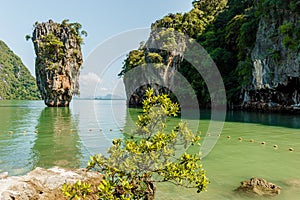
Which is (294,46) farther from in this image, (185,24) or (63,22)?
(63,22)

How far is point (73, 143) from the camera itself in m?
12.8

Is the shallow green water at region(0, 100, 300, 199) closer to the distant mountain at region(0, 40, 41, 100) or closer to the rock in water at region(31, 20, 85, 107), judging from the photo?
the rock in water at region(31, 20, 85, 107)

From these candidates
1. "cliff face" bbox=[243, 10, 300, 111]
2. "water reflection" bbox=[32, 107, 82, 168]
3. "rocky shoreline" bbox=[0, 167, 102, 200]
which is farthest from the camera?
"cliff face" bbox=[243, 10, 300, 111]

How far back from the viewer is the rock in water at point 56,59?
47.7 meters

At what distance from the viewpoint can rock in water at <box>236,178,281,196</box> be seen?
593cm

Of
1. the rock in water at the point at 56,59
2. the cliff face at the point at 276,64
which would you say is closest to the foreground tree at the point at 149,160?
the cliff face at the point at 276,64

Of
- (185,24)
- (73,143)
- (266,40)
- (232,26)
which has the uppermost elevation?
(185,24)

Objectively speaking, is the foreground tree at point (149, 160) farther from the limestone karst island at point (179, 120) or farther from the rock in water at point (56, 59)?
the rock in water at point (56, 59)

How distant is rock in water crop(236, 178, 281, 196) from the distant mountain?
12740 centimetres

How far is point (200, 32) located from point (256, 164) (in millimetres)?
37942

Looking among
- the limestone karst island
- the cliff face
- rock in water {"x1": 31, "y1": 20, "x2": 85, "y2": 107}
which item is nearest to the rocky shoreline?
the limestone karst island

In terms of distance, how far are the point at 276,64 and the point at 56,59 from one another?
127 ft

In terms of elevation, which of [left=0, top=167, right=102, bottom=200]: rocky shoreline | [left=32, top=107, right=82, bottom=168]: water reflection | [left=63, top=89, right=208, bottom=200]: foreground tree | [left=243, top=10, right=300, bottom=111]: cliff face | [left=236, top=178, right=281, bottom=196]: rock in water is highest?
[left=243, top=10, right=300, bottom=111]: cliff face

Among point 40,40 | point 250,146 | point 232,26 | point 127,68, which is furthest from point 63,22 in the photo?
point 250,146
